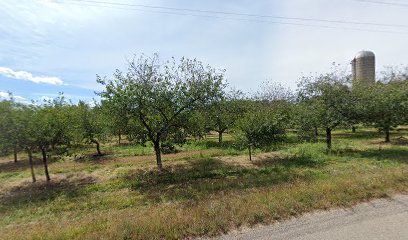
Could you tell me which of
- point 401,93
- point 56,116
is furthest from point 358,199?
point 401,93

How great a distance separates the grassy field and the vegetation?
0.13 ft

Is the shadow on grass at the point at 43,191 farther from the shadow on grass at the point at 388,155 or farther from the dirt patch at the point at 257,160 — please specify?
the shadow on grass at the point at 388,155

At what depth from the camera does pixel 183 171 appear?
12.2 meters

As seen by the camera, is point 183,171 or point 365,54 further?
point 365,54

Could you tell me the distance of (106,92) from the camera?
10898 mm

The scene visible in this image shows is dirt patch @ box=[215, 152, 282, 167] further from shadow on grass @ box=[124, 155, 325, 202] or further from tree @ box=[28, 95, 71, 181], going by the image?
tree @ box=[28, 95, 71, 181]

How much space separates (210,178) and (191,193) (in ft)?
7.70

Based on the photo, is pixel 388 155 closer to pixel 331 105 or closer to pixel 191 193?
pixel 331 105

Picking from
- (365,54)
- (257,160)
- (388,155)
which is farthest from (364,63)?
(257,160)

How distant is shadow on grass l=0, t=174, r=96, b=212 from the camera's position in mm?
9203

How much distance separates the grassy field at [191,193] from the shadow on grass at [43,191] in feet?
0.15

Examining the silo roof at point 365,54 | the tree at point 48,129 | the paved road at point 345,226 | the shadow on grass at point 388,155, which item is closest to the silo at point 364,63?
the silo roof at point 365,54

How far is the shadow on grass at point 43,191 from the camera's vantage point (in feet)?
30.2

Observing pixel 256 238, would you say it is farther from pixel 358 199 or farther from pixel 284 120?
pixel 284 120
